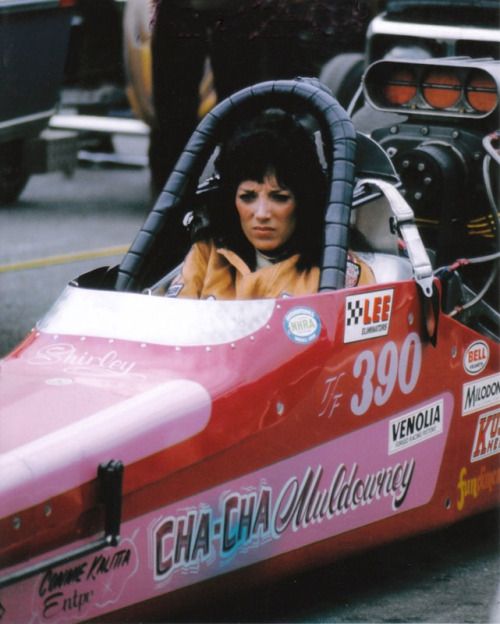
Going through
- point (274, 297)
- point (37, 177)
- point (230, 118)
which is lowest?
point (37, 177)

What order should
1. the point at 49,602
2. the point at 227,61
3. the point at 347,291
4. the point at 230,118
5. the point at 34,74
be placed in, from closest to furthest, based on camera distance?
the point at 49,602
the point at 347,291
the point at 230,118
the point at 227,61
the point at 34,74

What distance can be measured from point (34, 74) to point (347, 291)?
15.0 ft

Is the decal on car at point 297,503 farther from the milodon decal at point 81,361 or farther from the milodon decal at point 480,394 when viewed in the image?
the milodon decal at point 81,361

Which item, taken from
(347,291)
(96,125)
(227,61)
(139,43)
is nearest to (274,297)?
(347,291)

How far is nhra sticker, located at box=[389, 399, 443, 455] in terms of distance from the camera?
420 centimetres

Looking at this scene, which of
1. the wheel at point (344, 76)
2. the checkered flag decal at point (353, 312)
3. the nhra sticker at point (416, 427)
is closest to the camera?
the checkered flag decal at point (353, 312)

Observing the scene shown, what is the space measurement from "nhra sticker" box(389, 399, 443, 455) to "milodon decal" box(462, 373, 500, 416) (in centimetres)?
15

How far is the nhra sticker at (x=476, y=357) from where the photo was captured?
450cm

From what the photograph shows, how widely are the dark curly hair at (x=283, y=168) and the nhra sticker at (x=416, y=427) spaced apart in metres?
0.52

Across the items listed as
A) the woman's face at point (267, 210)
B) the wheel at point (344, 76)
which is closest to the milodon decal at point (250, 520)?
the woman's face at point (267, 210)

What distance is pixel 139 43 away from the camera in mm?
11750

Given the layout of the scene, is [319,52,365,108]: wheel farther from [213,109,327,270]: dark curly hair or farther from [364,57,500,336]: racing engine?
[213,109,327,270]: dark curly hair

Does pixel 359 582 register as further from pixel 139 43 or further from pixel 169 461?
pixel 139 43

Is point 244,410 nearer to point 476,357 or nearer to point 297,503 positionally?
point 297,503
